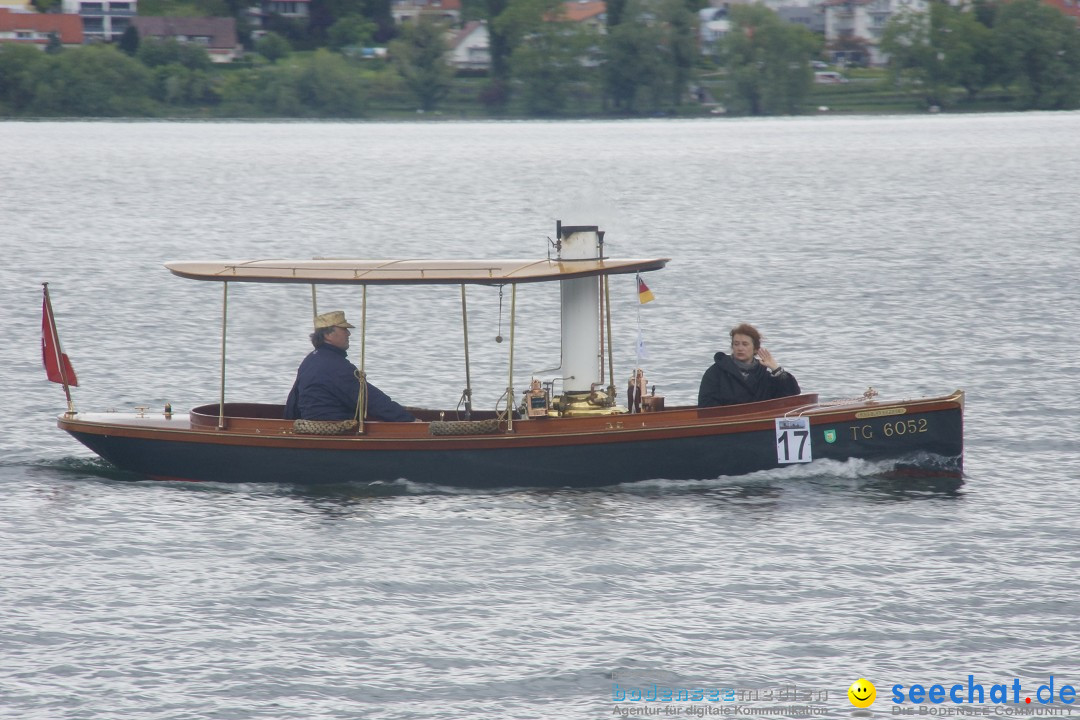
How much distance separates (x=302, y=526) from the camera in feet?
50.7

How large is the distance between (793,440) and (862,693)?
4495 mm

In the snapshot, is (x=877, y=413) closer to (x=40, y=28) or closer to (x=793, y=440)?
(x=793, y=440)

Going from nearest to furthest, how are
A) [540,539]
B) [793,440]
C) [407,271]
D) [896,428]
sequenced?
[540,539], [407,271], [793,440], [896,428]

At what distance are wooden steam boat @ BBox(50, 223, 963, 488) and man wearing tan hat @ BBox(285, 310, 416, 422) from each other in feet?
0.68

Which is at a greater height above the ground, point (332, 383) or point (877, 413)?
point (332, 383)

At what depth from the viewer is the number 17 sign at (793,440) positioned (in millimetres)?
15516

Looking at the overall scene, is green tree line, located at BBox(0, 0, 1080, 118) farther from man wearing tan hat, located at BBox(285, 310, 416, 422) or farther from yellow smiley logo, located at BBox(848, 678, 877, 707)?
yellow smiley logo, located at BBox(848, 678, 877, 707)

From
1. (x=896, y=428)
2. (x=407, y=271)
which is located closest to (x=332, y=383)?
(x=407, y=271)

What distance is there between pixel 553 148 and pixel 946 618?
117m

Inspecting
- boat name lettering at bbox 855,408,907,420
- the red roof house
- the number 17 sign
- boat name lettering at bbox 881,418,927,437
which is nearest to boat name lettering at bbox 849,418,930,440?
boat name lettering at bbox 881,418,927,437

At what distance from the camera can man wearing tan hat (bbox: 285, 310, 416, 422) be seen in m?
15.8

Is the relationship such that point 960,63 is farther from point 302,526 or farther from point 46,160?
point 302,526

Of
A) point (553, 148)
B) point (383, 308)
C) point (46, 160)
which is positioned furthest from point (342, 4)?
point (383, 308)

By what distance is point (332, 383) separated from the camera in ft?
51.9
